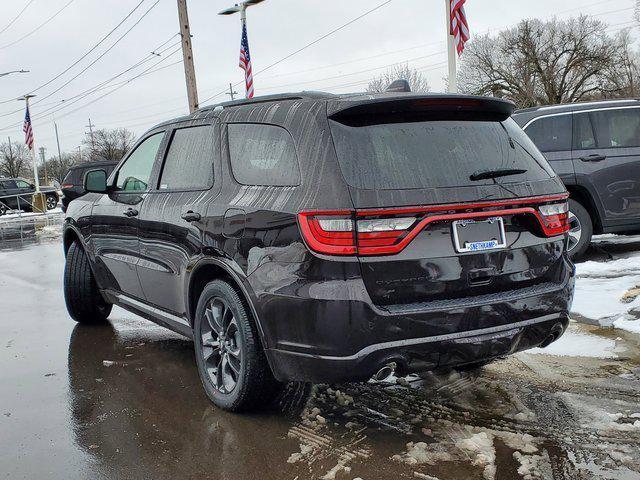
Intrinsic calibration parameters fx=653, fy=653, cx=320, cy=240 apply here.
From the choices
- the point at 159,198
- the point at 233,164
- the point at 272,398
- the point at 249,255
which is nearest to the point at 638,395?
the point at 272,398

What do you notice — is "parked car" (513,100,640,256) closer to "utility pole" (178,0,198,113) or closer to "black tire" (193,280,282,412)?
"black tire" (193,280,282,412)

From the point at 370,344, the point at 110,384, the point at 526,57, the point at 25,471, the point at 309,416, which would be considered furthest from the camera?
the point at 526,57

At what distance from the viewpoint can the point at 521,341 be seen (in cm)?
324

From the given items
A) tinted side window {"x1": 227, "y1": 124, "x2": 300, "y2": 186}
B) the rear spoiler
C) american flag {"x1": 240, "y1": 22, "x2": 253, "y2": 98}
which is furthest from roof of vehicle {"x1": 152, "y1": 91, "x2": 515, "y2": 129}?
american flag {"x1": 240, "y1": 22, "x2": 253, "y2": 98}

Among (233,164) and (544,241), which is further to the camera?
(233,164)

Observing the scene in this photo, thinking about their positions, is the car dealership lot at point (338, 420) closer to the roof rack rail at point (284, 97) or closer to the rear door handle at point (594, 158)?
the roof rack rail at point (284, 97)

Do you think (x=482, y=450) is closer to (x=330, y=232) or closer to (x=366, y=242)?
(x=366, y=242)

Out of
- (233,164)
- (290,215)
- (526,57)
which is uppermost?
(526,57)

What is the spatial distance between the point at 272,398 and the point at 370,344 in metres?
0.98

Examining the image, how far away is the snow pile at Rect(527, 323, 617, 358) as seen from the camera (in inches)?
179

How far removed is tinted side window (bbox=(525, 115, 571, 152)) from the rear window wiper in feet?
16.8

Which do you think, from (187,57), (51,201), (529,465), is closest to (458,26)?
(529,465)

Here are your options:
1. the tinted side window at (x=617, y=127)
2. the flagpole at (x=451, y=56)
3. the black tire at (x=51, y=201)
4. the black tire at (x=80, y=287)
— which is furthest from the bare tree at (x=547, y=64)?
the black tire at (x=80, y=287)

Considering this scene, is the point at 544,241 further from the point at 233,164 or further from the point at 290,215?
the point at 233,164
